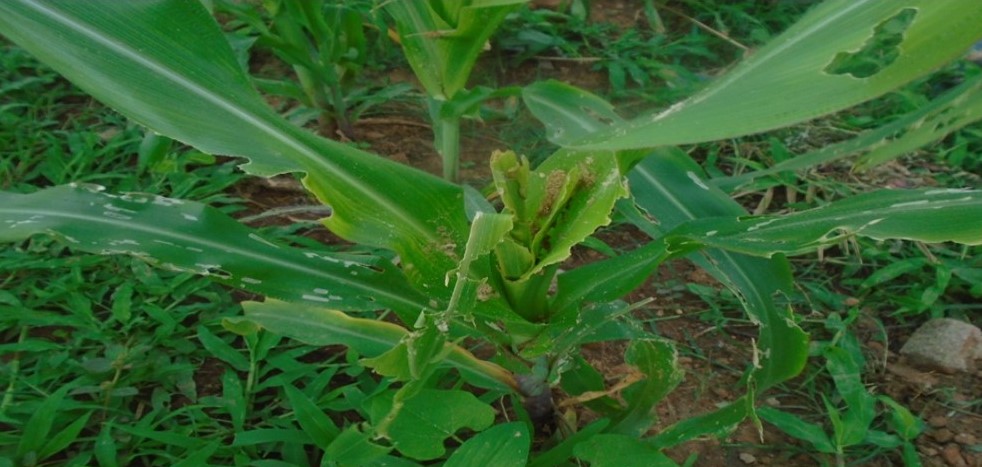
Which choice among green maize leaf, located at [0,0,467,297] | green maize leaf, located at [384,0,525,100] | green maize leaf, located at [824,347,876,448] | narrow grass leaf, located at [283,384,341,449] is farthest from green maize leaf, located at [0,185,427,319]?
green maize leaf, located at [824,347,876,448]

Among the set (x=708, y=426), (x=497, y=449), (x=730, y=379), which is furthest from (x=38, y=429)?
(x=730, y=379)

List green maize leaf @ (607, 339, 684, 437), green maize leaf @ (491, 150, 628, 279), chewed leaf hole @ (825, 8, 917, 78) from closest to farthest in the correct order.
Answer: green maize leaf @ (491, 150, 628, 279) → green maize leaf @ (607, 339, 684, 437) → chewed leaf hole @ (825, 8, 917, 78)

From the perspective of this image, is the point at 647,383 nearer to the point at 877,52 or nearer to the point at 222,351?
the point at 222,351

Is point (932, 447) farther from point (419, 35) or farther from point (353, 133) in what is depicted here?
point (353, 133)

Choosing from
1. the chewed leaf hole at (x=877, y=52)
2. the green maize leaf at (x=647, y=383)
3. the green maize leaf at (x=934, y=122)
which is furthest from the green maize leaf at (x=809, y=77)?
the chewed leaf hole at (x=877, y=52)

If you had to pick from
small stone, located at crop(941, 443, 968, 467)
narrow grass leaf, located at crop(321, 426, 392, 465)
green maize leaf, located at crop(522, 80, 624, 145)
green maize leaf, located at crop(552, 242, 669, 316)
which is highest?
green maize leaf, located at crop(522, 80, 624, 145)

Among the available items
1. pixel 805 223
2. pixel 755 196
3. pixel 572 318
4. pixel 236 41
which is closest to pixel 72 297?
pixel 236 41

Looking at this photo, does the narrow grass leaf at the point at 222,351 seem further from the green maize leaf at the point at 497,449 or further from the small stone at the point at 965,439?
the small stone at the point at 965,439

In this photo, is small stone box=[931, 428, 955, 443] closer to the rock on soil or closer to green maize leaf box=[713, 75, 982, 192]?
the rock on soil
